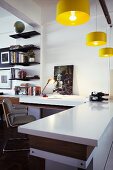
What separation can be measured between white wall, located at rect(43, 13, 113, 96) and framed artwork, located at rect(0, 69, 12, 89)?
4.17 ft

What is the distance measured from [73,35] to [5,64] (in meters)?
2.30

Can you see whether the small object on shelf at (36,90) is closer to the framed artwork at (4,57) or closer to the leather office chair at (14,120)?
the leather office chair at (14,120)

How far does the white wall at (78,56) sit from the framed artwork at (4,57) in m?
1.31

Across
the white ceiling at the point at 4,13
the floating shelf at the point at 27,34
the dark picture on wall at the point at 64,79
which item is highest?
the white ceiling at the point at 4,13

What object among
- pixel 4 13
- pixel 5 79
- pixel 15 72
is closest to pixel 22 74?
pixel 15 72

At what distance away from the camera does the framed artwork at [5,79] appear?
5242mm

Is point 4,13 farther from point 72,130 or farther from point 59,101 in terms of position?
point 72,130

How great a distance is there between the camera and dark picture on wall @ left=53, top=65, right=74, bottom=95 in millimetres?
4281

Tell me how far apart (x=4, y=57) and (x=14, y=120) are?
120 inches

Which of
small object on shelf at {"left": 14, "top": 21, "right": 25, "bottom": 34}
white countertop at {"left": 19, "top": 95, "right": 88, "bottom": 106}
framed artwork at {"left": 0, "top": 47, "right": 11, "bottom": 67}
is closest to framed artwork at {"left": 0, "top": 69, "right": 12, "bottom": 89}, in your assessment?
framed artwork at {"left": 0, "top": 47, "right": 11, "bottom": 67}

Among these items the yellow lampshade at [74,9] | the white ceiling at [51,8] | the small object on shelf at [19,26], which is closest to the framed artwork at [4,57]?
the small object on shelf at [19,26]

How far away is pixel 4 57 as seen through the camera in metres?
5.33

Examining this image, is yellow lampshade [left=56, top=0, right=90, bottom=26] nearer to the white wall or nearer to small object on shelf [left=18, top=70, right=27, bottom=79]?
the white wall

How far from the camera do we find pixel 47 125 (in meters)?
1.23
